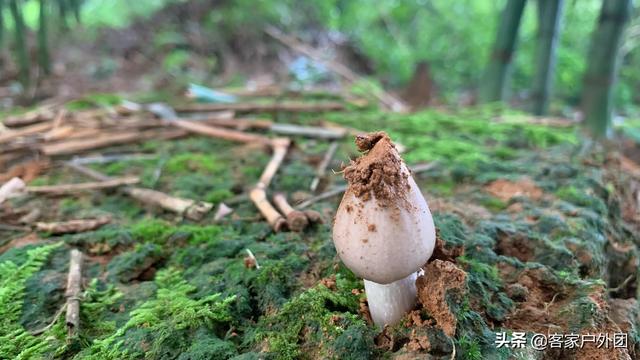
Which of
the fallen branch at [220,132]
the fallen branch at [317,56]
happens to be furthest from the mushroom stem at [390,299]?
the fallen branch at [317,56]

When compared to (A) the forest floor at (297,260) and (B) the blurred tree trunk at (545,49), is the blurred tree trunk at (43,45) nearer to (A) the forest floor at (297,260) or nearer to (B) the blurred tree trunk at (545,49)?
(A) the forest floor at (297,260)

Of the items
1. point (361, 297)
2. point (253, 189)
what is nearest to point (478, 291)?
point (361, 297)

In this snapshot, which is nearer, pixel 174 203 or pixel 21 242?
pixel 21 242

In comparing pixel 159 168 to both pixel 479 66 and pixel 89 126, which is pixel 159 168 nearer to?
pixel 89 126

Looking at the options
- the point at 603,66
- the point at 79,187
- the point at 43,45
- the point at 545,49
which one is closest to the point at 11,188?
the point at 79,187

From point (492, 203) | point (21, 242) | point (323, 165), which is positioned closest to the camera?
point (21, 242)

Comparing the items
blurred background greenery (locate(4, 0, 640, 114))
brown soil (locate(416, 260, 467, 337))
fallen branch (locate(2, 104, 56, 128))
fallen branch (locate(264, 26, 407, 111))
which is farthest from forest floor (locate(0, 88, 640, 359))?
blurred background greenery (locate(4, 0, 640, 114))

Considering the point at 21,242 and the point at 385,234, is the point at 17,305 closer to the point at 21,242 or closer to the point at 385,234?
the point at 21,242
